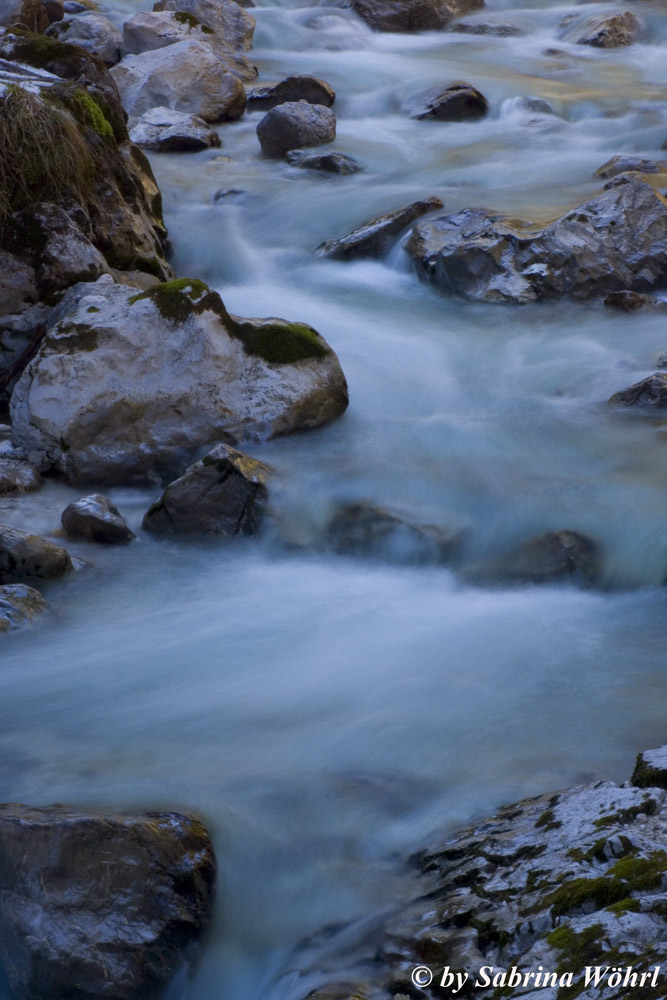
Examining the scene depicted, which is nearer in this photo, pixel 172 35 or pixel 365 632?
pixel 365 632

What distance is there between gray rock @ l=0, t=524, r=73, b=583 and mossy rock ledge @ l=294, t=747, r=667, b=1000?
2490 millimetres

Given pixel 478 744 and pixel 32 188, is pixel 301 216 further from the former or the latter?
pixel 478 744

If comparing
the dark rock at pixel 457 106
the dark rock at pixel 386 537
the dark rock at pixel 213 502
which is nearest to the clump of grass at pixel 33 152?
the dark rock at pixel 213 502

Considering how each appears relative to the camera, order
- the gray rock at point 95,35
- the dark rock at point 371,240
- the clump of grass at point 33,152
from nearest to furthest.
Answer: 1. the clump of grass at point 33,152
2. the dark rock at point 371,240
3. the gray rock at point 95,35

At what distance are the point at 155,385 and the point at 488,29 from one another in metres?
13.3

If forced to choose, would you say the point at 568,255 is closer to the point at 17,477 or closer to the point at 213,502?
the point at 213,502

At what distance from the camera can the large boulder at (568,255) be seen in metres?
7.86

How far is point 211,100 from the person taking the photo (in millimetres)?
12219

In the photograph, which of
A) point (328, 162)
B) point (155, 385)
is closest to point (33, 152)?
point (155, 385)

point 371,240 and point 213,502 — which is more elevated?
point 371,240

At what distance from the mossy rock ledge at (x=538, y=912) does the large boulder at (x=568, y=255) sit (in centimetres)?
561

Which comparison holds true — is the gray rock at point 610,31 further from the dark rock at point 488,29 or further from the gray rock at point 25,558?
the gray rock at point 25,558

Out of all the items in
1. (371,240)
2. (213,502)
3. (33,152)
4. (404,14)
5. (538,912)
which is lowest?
(213,502)

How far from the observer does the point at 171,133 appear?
36.6 feet
